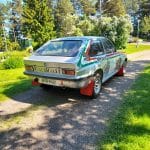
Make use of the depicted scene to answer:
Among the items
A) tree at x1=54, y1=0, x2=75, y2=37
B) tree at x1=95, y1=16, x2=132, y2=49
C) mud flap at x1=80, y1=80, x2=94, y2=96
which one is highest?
tree at x1=54, y1=0, x2=75, y2=37

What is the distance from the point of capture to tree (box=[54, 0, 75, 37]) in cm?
4341

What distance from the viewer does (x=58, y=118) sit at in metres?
5.41

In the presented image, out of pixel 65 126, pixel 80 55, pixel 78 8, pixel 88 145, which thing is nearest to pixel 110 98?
pixel 80 55

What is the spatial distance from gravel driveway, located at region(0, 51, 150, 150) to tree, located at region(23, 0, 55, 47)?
3209cm

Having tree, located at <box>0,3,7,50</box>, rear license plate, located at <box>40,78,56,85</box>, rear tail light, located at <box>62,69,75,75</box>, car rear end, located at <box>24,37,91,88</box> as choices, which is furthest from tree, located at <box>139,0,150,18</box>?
rear tail light, located at <box>62,69,75,75</box>

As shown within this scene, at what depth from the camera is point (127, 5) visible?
7606 cm

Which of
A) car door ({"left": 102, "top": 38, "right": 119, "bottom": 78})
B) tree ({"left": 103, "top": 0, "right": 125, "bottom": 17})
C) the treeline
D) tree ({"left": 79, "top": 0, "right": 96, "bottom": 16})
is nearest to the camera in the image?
car door ({"left": 102, "top": 38, "right": 119, "bottom": 78})

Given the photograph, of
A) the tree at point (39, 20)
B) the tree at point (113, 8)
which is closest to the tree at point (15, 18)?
the tree at point (39, 20)

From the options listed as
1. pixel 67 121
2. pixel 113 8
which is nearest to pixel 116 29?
pixel 67 121

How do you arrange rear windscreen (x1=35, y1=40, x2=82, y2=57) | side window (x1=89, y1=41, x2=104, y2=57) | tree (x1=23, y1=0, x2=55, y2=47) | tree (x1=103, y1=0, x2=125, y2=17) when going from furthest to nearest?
1. tree (x1=103, y1=0, x2=125, y2=17)
2. tree (x1=23, y1=0, x2=55, y2=47)
3. side window (x1=89, y1=41, x2=104, y2=57)
4. rear windscreen (x1=35, y1=40, x2=82, y2=57)

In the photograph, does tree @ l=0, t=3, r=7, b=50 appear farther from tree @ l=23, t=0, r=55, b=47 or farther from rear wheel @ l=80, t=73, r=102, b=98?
rear wheel @ l=80, t=73, r=102, b=98

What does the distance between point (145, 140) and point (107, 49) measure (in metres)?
4.08

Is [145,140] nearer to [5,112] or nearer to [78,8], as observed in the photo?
[5,112]

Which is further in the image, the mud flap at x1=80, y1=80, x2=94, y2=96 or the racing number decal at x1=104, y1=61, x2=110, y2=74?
the racing number decal at x1=104, y1=61, x2=110, y2=74
